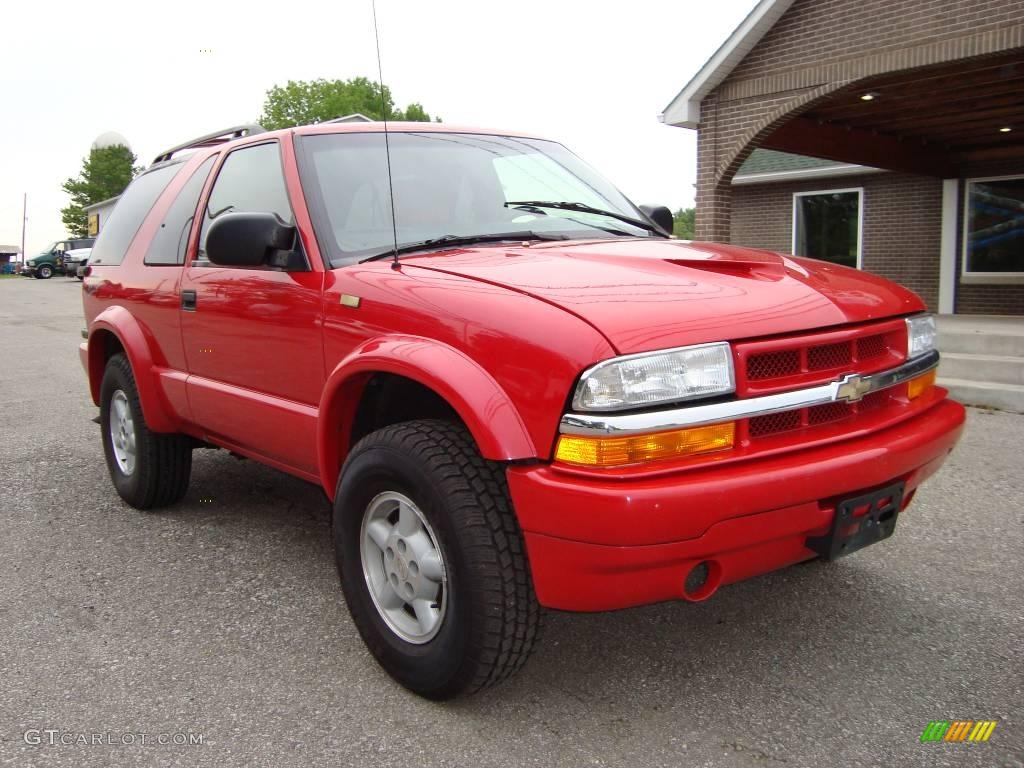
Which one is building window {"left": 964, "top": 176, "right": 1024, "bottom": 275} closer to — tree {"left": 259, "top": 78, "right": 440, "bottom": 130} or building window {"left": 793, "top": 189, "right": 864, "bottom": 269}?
building window {"left": 793, "top": 189, "right": 864, "bottom": 269}

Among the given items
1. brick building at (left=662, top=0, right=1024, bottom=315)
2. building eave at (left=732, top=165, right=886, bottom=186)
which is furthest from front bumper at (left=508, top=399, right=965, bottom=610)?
building eave at (left=732, top=165, right=886, bottom=186)

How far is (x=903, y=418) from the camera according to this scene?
2725 mm

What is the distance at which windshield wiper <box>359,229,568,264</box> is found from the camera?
10.4 ft

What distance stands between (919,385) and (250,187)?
2.72 meters

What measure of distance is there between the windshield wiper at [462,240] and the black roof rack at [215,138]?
1440 millimetres

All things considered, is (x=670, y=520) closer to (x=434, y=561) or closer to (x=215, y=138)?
(x=434, y=561)

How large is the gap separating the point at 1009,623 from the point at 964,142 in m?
12.0

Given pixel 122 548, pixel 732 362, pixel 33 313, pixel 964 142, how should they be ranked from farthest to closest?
pixel 33 313, pixel 964 142, pixel 122 548, pixel 732 362

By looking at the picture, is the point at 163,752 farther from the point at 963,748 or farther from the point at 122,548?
the point at 963,748

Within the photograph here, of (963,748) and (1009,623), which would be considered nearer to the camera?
(963,748)

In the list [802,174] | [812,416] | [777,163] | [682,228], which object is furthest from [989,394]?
[682,228]

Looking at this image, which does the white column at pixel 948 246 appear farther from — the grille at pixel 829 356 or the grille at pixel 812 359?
the grille at pixel 829 356

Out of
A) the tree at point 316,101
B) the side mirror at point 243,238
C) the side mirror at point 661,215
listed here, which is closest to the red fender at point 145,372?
the side mirror at point 243,238

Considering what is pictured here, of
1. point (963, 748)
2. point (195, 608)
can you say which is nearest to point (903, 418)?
point (963, 748)
